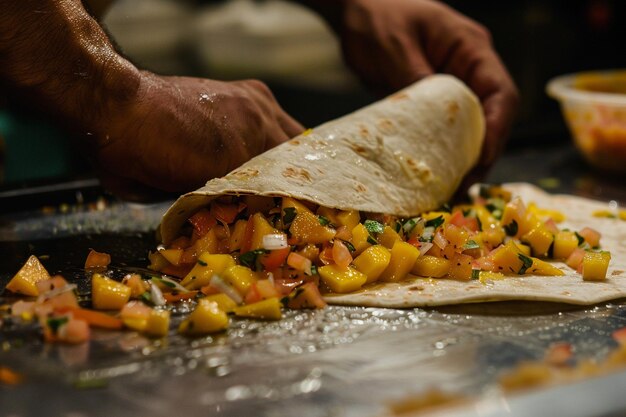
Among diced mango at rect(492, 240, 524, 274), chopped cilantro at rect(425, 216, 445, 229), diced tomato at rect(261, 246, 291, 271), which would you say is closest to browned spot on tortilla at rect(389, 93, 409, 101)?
chopped cilantro at rect(425, 216, 445, 229)

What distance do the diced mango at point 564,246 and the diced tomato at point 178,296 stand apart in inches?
58.1

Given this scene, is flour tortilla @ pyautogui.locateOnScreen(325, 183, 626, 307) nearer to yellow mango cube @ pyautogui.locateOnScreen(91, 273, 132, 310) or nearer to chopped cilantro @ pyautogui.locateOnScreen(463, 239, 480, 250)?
chopped cilantro @ pyautogui.locateOnScreen(463, 239, 480, 250)

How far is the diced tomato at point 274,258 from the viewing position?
2.71 metres

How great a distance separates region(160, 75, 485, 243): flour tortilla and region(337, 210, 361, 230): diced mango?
0.03 m

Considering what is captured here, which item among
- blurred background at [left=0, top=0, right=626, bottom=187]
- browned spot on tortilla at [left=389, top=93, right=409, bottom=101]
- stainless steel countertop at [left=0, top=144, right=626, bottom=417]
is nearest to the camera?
stainless steel countertop at [left=0, top=144, right=626, bottom=417]

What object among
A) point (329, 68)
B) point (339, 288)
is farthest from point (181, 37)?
point (339, 288)

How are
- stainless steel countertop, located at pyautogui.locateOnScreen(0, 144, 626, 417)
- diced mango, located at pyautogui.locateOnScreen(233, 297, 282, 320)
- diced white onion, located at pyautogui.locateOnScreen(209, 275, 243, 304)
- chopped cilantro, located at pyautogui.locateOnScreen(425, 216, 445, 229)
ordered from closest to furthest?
stainless steel countertop, located at pyautogui.locateOnScreen(0, 144, 626, 417)
diced mango, located at pyautogui.locateOnScreen(233, 297, 282, 320)
diced white onion, located at pyautogui.locateOnScreen(209, 275, 243, 304)
chopped cilantro, located at pyautogui.locateOnScreen(425, 216, 445, 229)

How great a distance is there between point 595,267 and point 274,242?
1.18 meters

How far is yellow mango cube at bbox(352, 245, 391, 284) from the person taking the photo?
2777 mm

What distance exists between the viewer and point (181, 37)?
26.7 ft

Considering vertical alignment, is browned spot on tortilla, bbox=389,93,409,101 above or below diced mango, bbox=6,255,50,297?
above

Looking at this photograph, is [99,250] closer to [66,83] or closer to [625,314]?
[66,83]

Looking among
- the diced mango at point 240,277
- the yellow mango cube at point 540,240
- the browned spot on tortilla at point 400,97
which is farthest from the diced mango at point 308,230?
the browned spot on tortilla at point 400,97

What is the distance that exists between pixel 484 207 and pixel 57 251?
1.90m
